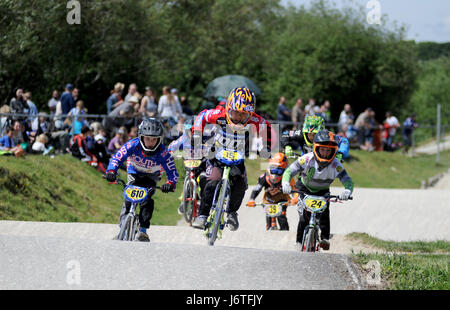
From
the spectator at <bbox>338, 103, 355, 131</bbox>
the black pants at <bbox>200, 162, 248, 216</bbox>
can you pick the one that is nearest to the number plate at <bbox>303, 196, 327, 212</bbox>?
the black pants at <bbox>200, 162, 248, 216</bbox>

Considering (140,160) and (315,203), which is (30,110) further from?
(315,203)

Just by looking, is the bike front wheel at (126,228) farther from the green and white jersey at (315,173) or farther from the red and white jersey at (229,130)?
the green and white jersey at (315,173)

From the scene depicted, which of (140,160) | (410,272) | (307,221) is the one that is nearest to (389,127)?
(307,221)

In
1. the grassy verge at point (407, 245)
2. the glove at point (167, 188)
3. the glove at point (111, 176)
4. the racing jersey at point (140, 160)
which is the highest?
the racing jersey at point (140, 160)

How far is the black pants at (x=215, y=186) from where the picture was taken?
995cm

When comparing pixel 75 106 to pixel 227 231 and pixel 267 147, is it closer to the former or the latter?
pixel 227 231

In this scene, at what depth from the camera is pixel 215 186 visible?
32.6 ft

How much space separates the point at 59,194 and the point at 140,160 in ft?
24.9

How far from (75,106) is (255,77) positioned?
33132mm

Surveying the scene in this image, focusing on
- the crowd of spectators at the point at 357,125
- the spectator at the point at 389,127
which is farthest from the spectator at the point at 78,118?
the spectator at the point at 389,127

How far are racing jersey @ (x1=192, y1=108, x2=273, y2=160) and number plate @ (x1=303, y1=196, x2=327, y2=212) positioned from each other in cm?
105

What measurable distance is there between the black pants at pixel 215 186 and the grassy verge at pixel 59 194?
6.20 m
